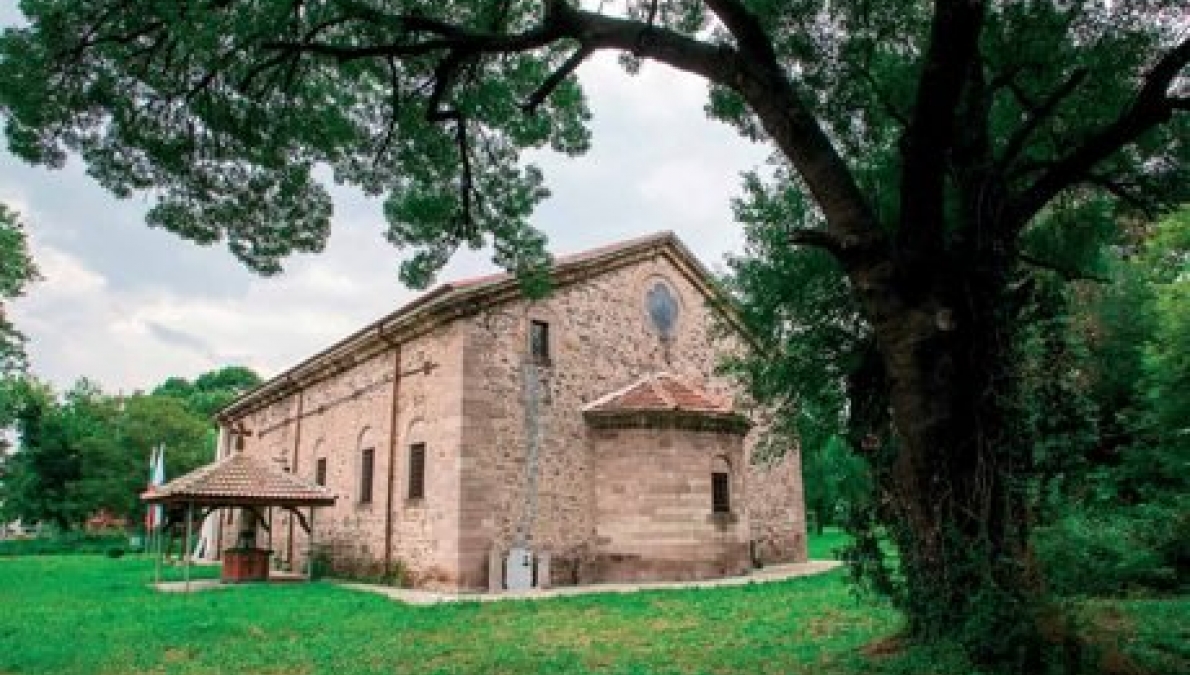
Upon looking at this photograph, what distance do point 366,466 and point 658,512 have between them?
298 inches

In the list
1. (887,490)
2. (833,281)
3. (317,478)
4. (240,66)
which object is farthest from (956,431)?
(317,478)

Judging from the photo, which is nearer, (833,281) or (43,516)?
(833,281)

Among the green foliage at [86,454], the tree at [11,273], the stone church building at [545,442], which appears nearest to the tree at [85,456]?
the green foliage at [86,454]

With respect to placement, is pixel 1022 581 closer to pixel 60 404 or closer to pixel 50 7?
pixel 50 7

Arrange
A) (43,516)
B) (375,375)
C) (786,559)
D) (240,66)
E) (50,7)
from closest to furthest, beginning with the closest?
(50,7) < (240,66) < (375,375) < (786,559) < (43,516)

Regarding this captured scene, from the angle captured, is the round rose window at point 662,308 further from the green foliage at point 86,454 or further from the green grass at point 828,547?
the green foliage at point 86,454

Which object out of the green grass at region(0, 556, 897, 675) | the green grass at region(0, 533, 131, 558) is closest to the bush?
the green grass at region(0, 556, 897, 675)

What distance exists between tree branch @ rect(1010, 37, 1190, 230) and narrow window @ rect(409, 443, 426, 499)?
12.8 meters

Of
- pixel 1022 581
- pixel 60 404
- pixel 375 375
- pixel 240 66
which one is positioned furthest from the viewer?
pixel 60 404

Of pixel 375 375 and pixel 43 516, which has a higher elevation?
pixel 375 375

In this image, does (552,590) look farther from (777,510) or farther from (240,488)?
(777,510)

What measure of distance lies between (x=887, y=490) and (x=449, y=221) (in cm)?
612

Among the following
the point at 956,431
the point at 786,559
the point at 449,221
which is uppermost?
the point at 449,221

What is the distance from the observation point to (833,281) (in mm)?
9000
